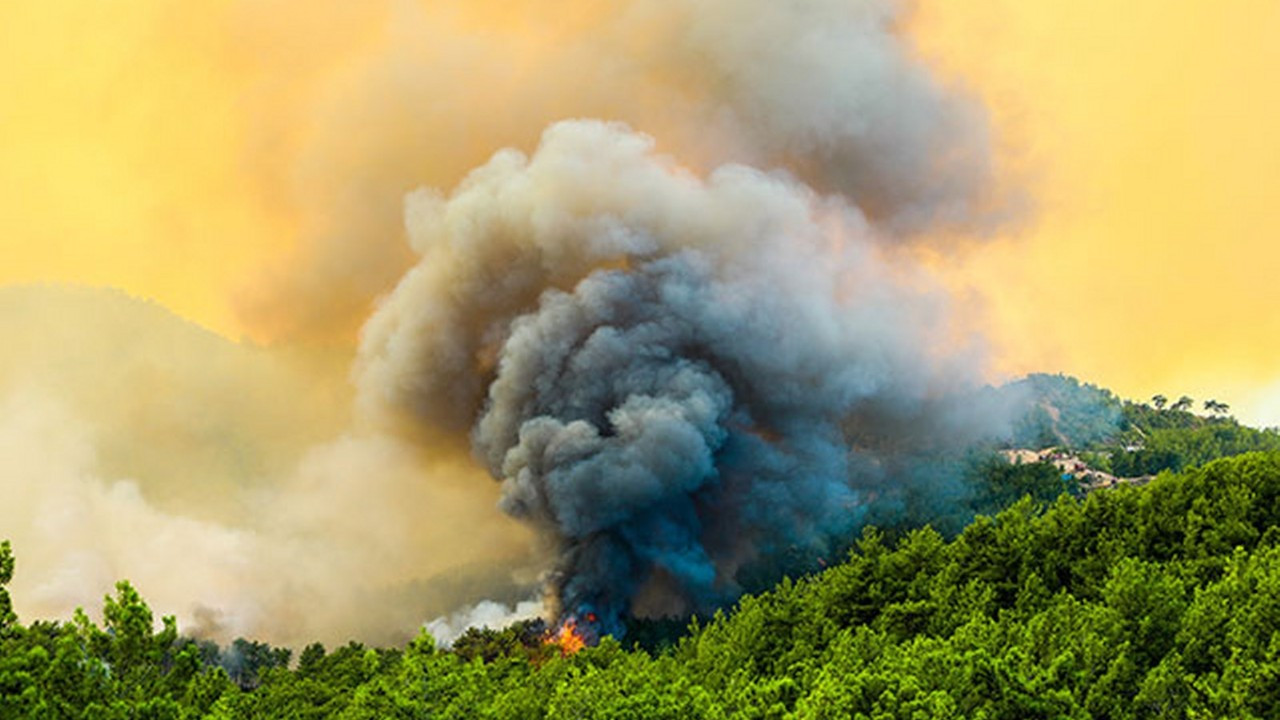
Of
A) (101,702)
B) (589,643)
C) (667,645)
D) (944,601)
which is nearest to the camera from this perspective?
(101,702)

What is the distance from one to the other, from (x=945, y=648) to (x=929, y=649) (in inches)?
53.9

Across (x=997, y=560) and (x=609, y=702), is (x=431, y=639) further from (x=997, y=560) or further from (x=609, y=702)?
(x=997, y=560)

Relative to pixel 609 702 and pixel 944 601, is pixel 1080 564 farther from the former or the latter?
pixel 609 702

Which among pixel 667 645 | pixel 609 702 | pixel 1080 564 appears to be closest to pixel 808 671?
pixel 609 702

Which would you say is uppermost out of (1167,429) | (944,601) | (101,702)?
(1167,429)

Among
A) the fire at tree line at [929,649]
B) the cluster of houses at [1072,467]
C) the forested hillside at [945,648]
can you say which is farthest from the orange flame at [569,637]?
the cluster of houses at [1072,467]

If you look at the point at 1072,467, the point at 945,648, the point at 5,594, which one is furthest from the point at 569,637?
the point at 1072,467

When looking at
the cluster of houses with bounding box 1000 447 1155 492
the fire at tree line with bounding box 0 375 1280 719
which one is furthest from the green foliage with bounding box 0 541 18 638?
the cluster of houses with bounding box 1000 447 1155 492

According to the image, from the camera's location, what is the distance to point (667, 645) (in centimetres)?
8225

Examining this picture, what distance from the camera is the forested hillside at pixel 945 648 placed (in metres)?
21.3

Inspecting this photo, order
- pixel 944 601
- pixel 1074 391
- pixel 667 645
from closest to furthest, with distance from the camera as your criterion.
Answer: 1. pixel 944 601
2. pixel 667 645
3. pixel 1074 391

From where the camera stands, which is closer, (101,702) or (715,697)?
(101,702)

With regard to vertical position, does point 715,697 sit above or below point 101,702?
above

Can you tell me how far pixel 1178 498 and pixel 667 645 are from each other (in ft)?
146
